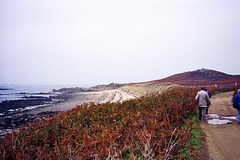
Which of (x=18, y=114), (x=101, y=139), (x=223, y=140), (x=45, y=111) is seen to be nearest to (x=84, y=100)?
(x=45, y=111)

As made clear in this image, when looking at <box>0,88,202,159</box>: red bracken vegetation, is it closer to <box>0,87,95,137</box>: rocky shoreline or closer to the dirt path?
Answer: the dirt path

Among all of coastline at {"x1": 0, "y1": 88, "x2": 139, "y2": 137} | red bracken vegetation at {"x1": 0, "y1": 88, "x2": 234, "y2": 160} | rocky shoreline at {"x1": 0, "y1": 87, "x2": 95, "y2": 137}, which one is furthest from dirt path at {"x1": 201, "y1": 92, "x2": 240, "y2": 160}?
rocky shoreline at {"x1": 0, "y1": 87, "x2": 95, "y2": 137}

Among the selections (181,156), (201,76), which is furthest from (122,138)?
(201,76)

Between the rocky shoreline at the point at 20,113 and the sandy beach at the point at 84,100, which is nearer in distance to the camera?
the rocky shoreline at the point at 20,113

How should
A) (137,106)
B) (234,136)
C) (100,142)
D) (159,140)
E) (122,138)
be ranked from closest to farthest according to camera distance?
1. (100,142)
2. (159,140)
3. (122,138)
4. (234,136)
5. (137,106)

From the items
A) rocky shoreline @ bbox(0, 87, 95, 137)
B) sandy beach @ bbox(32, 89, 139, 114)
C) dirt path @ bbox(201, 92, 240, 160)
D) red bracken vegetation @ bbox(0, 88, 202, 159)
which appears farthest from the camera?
sandy beach @ bbox(32, 89, 139, 114)

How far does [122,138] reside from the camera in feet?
17.5

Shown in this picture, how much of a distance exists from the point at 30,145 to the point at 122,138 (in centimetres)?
265

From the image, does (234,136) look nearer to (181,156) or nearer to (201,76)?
(181,156)

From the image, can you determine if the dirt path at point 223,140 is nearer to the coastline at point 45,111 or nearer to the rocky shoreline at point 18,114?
the coastline at point 45,111

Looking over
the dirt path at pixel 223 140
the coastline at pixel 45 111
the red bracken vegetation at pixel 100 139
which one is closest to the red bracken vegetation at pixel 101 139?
the red bracken vegetation at pixel 100 139

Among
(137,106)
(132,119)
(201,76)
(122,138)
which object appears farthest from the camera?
(201,76)

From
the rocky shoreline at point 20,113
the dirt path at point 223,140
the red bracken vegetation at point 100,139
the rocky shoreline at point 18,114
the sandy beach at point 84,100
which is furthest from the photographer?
the sandy beach at point 84,100

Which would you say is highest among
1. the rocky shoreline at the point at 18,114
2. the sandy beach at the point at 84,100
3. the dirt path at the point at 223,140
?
the dirt path at the point at 223,140
